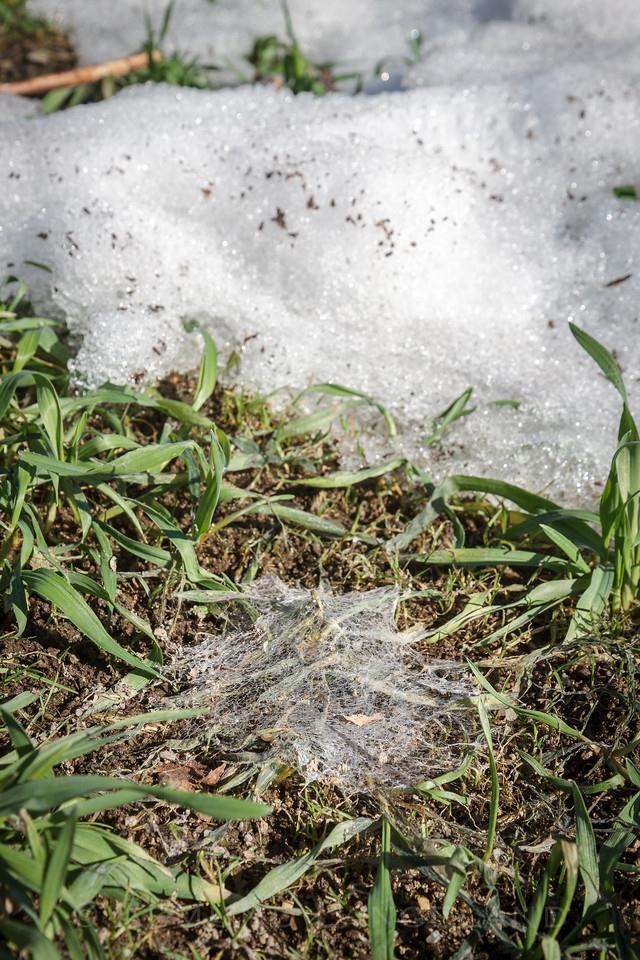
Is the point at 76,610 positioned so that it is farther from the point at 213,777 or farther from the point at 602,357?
the point at 602,357

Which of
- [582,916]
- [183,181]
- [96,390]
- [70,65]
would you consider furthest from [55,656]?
[70,65]

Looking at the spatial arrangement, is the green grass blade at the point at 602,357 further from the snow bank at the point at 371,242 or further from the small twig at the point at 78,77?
the small twig at the point at 78,77

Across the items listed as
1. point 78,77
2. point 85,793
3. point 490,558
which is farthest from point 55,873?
point 78,77

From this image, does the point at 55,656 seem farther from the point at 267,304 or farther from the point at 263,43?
the point at 263,43

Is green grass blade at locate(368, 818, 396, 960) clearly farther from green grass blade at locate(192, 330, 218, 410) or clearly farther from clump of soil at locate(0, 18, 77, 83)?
clump of soil at locate(0, 18, 77, 83)

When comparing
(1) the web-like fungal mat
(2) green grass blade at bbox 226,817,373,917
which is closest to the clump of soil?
(1) the web-like fungal mat

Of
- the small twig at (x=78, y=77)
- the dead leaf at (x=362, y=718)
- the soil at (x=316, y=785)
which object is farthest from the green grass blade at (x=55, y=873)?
the small twig at (x=78, y=77)
